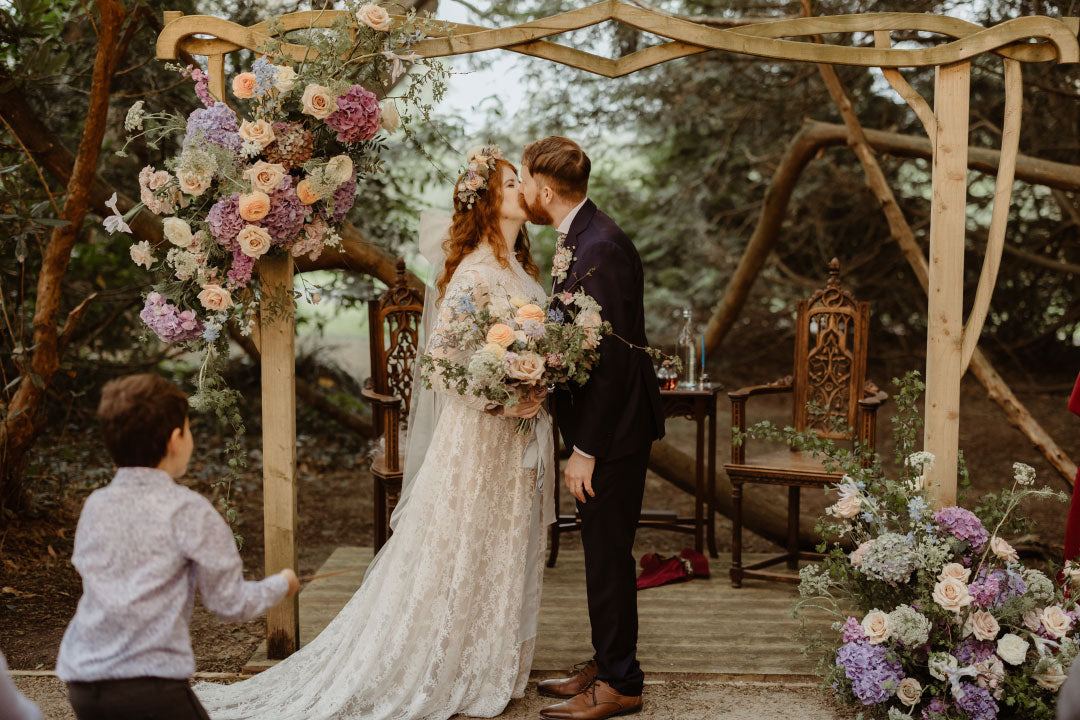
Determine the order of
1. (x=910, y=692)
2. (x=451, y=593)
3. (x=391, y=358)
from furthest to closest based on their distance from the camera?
1. (x=391, y=358)
2. (x=451, y=593)
3. (x=910, y=692)

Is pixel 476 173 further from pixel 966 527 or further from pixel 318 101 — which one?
pixel 966 527

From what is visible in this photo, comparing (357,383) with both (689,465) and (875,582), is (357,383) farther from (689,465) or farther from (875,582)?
(875,582)

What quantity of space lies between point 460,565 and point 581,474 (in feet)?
1.86

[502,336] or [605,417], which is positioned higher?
[502,336]

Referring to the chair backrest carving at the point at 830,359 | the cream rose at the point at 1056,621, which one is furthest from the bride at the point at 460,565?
the chair backrest carving at the point at 830,359

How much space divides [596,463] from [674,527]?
2.26 metres

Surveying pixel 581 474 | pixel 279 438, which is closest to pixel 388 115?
pixel 279 438

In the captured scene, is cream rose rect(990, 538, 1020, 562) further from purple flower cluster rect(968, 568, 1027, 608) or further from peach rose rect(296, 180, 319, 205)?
peach rose rect(296, 180, 319, 205)

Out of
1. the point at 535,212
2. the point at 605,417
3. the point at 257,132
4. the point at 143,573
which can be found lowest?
the point at 143,573

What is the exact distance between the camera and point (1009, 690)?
3293mm

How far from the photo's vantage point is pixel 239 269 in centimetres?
347

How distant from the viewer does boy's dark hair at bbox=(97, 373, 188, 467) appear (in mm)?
2273

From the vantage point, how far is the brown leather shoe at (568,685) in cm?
365

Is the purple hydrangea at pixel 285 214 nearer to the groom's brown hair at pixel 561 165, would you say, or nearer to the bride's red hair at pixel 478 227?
the bride's red hair at pixel 478 227
